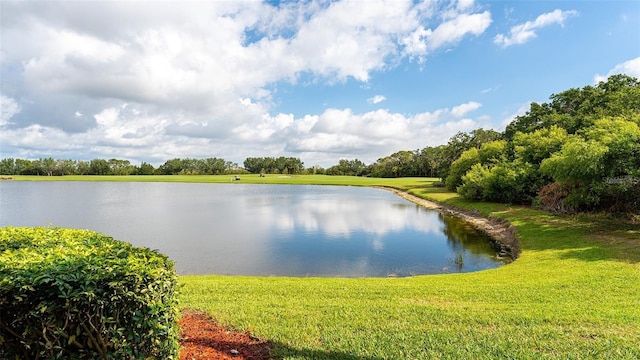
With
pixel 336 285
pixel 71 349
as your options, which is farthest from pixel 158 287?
pixel 336 285

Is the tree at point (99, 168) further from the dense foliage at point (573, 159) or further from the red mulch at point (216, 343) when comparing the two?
the red mulch at point (216, 343)

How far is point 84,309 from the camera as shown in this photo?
335cm

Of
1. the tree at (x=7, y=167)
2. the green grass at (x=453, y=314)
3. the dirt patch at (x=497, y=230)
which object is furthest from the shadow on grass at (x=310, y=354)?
the tree at (x=7, y=167)

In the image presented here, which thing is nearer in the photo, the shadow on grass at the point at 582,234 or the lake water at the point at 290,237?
the shadow on grass at the point at 582,234

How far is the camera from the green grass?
5344 mm

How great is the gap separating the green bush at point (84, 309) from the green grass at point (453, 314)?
7.14 feet

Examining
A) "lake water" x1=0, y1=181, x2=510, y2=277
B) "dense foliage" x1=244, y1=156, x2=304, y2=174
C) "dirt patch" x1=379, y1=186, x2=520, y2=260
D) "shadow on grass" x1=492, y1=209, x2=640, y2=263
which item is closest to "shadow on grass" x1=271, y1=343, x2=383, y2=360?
"lake water" x1=0, y1=181, x2=510, y2=277

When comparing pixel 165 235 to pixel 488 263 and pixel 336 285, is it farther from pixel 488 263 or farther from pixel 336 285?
pixel 488 263

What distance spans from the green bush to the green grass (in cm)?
218

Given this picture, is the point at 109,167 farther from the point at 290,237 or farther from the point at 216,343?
the point at 216,343

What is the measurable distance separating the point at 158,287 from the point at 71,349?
94 centimetres

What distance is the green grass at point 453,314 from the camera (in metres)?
5.34

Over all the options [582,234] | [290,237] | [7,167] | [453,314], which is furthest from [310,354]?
[7,167]

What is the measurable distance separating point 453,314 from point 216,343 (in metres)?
4.50
